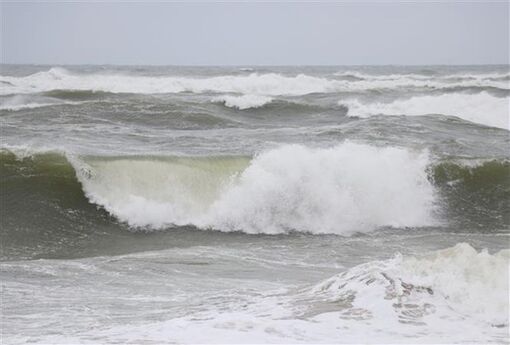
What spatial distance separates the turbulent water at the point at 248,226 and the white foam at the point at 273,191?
0.03 metres

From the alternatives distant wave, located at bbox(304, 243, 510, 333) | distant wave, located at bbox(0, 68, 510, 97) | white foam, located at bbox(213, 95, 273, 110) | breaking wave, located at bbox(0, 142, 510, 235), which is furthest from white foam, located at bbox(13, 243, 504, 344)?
distant wave, located at bbox(0, 68, 510, 97)

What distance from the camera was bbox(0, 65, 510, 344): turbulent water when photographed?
14.2ft

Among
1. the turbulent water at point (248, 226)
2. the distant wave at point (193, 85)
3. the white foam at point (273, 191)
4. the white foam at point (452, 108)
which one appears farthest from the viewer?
the distant wave at point (193, 85)

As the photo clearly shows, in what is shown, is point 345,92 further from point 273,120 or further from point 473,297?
point 473,297

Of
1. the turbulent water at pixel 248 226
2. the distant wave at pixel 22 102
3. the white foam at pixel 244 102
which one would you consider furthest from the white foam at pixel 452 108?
the distant wave at pixel 22 102

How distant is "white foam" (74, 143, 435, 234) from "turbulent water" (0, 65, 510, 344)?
3cm

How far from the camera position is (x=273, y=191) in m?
10.3

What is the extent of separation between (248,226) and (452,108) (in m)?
14.8

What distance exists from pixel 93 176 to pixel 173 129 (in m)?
5.98

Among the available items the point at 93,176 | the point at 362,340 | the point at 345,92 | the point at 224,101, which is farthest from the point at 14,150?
the point at 345,92

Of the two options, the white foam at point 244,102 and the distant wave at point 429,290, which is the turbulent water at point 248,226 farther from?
the white foam at point 244,102

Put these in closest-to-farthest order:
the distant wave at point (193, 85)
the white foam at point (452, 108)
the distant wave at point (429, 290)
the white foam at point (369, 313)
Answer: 1. the white foam at point (369, 313)
2. the distant wave at point (429, 290)
3. the white foam at point (452, 108)
4. the distant wave at point (193, 85)

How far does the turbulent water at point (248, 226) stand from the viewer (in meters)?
4.33

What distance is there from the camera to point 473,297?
14.3 feet
